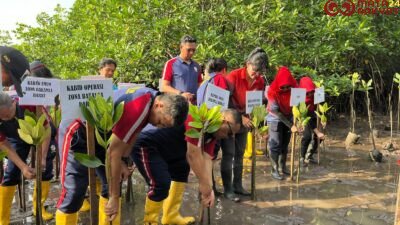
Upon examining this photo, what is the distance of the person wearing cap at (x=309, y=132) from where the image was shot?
6258mm

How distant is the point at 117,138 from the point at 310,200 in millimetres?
2994

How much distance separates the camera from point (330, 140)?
9125 millimetres

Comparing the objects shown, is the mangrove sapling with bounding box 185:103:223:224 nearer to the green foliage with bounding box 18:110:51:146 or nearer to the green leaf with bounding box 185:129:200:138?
the green leaf with bounding box 185:129:200:138

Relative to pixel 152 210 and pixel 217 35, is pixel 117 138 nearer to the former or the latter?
pixel 152 210

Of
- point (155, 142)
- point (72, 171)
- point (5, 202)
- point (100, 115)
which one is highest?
point (100, 115)

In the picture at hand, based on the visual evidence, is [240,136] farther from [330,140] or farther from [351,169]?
[330,140]

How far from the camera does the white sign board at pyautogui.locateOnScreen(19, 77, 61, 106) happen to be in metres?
3.19

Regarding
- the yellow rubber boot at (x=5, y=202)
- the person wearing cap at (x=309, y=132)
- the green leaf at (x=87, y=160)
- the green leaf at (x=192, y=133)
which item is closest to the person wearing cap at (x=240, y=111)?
the green leaf at (x=192, y=133)

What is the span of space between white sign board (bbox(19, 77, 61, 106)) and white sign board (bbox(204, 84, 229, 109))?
144cm

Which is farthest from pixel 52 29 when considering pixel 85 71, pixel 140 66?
pixel 140 66

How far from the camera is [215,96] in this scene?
3.68 metres

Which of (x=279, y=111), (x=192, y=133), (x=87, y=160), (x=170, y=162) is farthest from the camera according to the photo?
(x=279, y=111)

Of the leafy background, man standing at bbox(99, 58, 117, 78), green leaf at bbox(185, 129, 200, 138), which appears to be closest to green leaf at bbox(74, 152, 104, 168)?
green leaf at bbox(185, 129, 200, 138)

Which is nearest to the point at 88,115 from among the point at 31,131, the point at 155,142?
the point at 31,131
